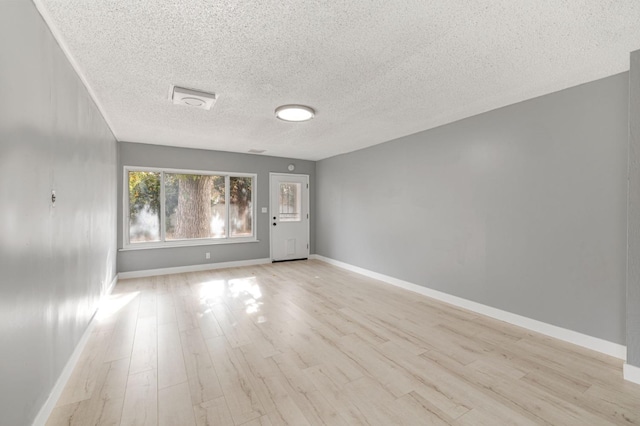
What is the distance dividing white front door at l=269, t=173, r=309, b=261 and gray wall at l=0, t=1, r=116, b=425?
12.7 ft

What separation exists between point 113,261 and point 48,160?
10.9 feet

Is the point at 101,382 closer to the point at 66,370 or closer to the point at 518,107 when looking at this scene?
the point at 66,370

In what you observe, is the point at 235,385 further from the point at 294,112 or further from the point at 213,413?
the point at 294,112

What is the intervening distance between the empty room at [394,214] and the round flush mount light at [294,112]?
0.04 m

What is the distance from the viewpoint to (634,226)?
2.03m

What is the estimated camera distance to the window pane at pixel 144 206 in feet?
16.0

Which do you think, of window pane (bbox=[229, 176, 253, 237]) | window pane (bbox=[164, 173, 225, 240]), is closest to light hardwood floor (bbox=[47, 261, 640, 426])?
window pane (bbox=[164, 173, 225, 240])

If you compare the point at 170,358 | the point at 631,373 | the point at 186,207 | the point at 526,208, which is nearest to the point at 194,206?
the point at 186,207

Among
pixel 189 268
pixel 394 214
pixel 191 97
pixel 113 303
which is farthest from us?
pixel 189 268

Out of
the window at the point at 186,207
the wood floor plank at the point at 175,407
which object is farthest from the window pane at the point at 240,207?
the wood floor plank at the point at 175,407

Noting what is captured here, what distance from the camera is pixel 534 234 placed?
282cm

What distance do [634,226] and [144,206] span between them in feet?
20.8

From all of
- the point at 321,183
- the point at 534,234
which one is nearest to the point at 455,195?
the point at 534,234

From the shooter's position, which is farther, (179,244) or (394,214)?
(179,244)
